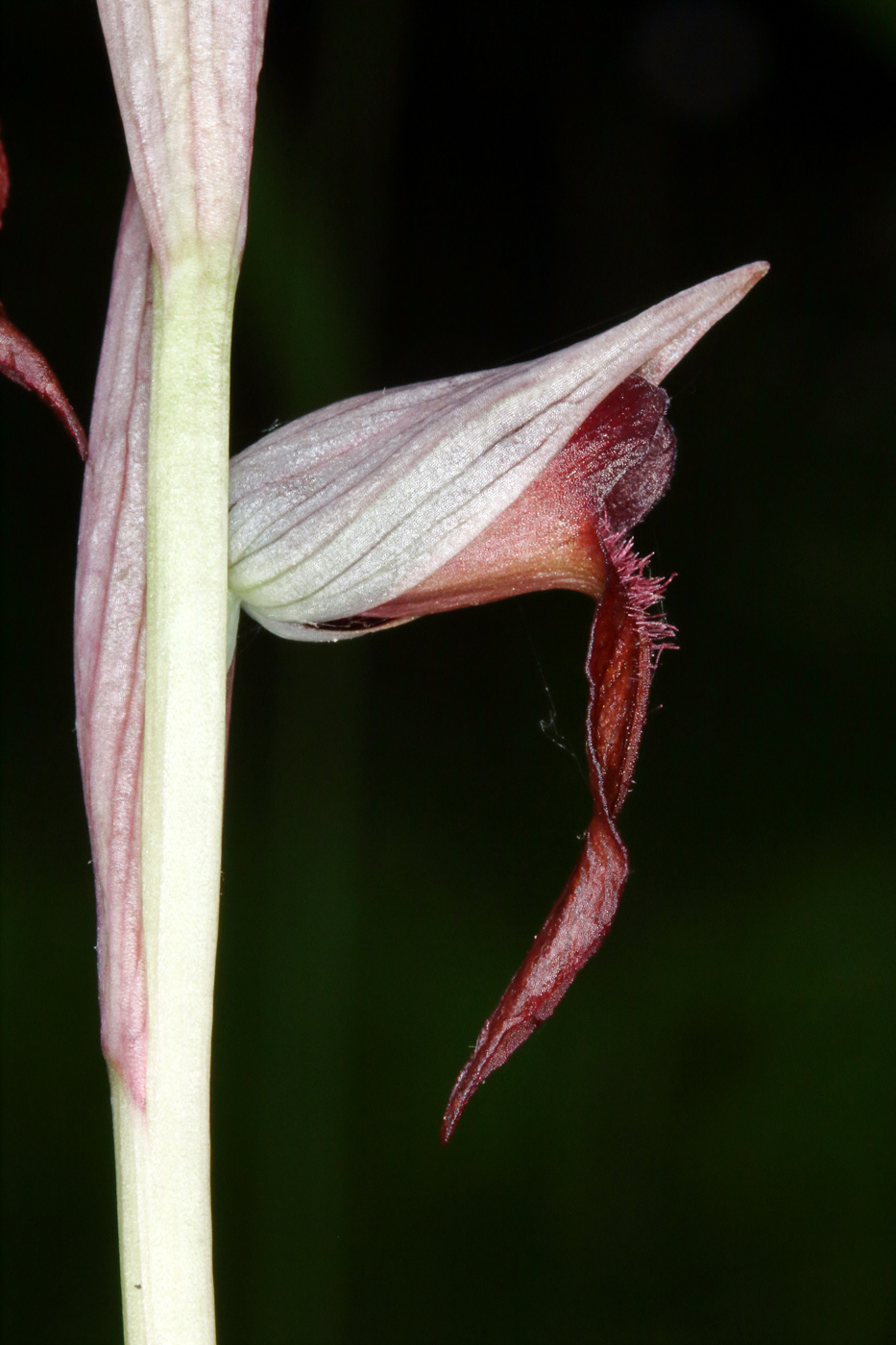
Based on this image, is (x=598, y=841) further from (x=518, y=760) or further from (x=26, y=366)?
(x=518, y=760)

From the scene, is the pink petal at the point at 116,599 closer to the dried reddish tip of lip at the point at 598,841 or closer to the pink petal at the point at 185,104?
the pink petal at the point at 185,104

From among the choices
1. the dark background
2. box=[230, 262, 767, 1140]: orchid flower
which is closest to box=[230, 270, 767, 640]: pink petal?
box=[230, 262, 767, 1140]: orchid flower

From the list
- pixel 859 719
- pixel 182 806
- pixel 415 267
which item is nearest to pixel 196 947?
pixel 182 806

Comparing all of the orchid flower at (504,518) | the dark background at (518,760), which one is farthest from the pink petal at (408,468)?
the dark background at (518,760)

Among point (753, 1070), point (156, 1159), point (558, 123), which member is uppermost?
point (558, 123)

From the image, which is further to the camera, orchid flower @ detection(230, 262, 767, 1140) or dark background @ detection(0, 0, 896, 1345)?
dark background @ detection(0, 0, 896, 1345)

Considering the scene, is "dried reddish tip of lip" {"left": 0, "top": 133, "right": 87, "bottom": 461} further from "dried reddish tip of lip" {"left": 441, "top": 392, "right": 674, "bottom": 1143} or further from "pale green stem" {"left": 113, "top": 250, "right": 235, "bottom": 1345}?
"dried reddish tip of lip" {"left": 441, "top": 392, "right": 674, "bottom": 1143}

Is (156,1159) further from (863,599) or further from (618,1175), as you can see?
(863,599)
